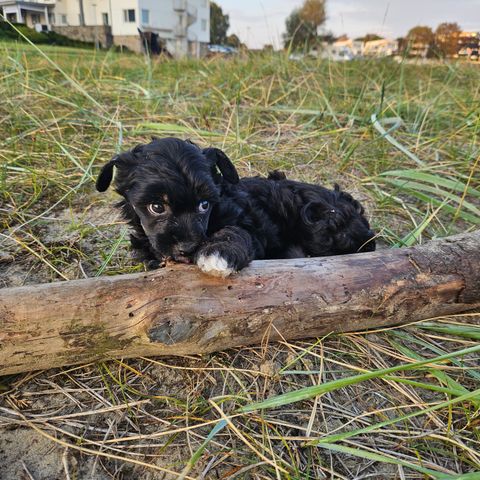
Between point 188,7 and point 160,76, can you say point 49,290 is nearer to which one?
point 160,76

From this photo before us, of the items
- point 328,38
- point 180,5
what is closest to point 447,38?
point 328,38

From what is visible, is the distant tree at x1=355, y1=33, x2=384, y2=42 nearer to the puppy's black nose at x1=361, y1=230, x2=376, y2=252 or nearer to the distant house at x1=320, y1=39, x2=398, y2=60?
the distant house at x1=320, y1=39, x2=398, y2=60

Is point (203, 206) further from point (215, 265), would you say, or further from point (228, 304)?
point (228, 304)

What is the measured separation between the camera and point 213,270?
1.83 m

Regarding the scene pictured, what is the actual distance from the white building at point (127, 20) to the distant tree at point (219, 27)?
62 cm

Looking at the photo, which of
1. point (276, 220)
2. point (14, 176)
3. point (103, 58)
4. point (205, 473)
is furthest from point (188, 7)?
point (205, 473)

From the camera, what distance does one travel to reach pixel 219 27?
30.3 feet

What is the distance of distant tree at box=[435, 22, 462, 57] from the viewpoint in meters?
7.01

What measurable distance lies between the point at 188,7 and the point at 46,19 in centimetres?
927

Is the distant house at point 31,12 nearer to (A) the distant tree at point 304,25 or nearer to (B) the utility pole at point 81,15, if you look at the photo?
(B) the utility pole at point 81,15

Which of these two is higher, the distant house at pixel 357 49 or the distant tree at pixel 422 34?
the distant tree at pixel 422 34

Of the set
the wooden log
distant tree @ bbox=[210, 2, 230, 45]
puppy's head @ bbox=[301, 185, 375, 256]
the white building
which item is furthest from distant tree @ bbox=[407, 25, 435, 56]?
the wooden log

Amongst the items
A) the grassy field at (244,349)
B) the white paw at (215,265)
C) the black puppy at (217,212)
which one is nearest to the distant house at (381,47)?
the grassy field at (244,349)

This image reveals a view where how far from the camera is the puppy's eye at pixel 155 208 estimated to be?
220 centimetres
